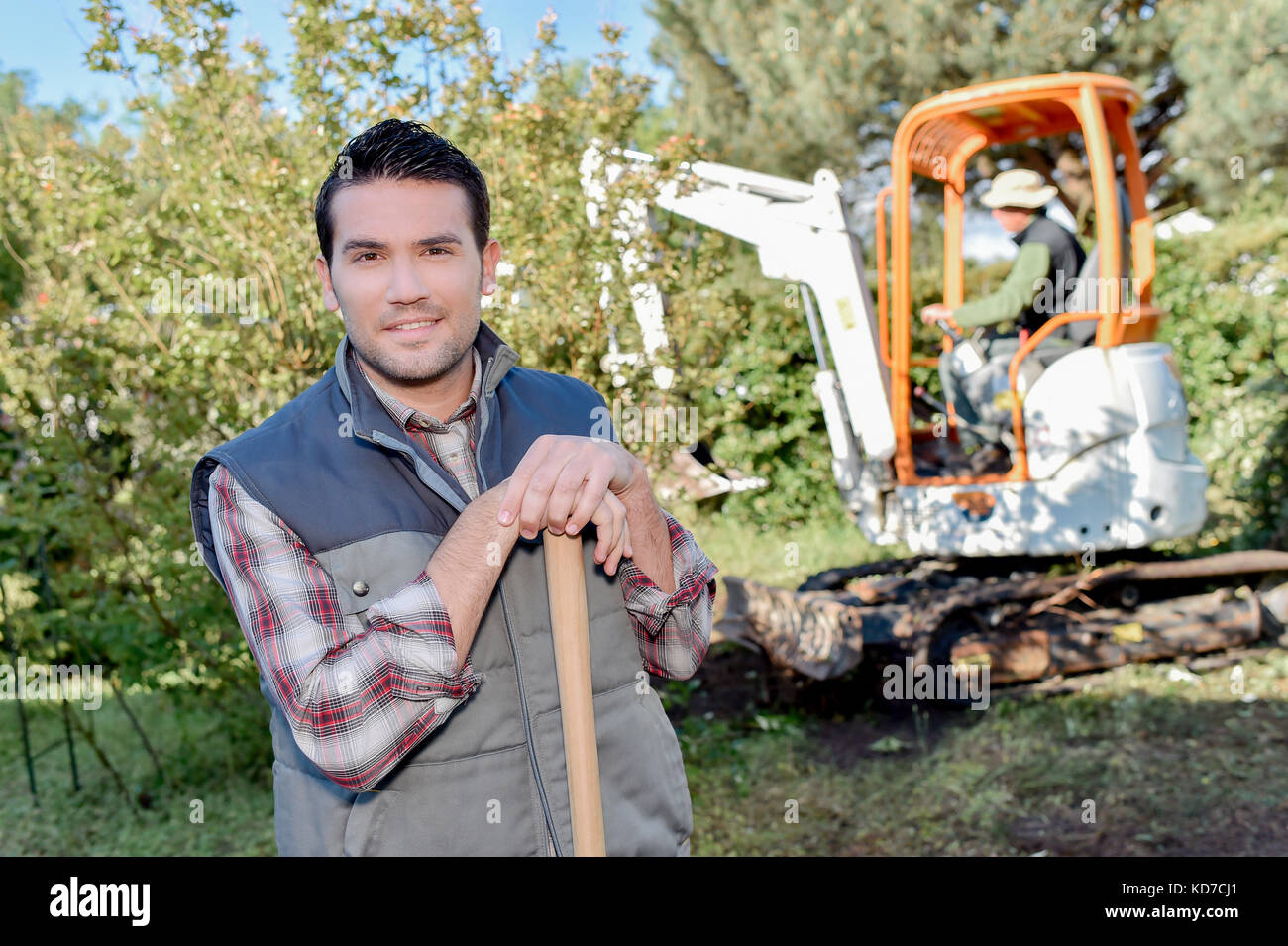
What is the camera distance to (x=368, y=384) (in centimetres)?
158

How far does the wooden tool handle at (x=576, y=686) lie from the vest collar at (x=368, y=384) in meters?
0.30

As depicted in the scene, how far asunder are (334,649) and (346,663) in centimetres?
4

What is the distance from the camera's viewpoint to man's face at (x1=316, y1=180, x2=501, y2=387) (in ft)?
5.11

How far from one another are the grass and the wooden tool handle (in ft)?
10.1

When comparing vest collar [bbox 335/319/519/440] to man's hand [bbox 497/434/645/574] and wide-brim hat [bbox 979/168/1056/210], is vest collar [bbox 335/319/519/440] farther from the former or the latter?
wide-brim hat [bbox 979/168/1056/210]

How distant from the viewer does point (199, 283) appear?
439 centimetres

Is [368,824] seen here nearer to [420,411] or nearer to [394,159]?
[420,411]

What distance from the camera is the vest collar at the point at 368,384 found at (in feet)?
4.98

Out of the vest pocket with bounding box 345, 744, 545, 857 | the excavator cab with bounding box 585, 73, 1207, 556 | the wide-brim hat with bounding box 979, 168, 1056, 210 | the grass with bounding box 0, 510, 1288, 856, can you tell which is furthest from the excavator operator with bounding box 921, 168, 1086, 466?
the vest pocket with bounding box 345, 744, 545, 857

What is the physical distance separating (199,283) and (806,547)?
616 cm

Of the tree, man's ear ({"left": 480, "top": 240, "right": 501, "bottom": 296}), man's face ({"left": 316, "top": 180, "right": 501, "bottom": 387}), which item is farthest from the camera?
the tree

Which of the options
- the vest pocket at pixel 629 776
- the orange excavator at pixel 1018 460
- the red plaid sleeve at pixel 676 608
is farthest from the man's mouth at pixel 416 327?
the orange excavator at pixel 1018 460

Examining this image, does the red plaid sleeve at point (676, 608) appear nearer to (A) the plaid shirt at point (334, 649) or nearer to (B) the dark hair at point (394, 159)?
(A) the plaid shirt at point (334, 649)

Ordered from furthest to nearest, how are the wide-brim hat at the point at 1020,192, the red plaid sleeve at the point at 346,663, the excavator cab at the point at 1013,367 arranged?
the wide-brim hat at the point at 1020,192 < the excavator cab at the point at 1013,367 < the red plaid sleeve at the point at 346,663
